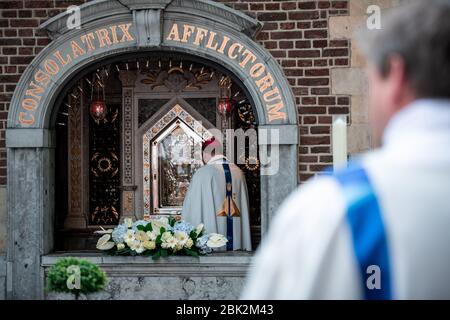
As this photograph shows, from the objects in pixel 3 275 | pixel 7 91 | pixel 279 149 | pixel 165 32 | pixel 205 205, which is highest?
pixel 165 32

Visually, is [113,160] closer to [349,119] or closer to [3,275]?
[3,275]

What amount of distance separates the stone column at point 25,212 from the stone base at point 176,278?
1.05 feet

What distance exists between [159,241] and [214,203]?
1.40 metres

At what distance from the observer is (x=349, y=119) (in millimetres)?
7945

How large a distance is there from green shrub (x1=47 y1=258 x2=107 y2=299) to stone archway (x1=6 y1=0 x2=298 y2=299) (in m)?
2.61

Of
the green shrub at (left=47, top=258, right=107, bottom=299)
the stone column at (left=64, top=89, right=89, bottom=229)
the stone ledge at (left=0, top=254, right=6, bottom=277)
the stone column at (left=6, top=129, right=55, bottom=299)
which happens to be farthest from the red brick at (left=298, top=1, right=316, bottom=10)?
the stone column at (left=64, top=89, right=89, bottom=229)

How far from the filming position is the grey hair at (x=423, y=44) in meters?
1.30

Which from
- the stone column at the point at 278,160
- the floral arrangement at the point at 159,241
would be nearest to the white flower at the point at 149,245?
the floral arrangement at the point at 159,241

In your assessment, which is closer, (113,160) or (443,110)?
(443,110)

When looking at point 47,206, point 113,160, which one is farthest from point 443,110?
point 113,160

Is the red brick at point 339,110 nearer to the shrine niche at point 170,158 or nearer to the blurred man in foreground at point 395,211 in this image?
the shrine niche at point 170,158

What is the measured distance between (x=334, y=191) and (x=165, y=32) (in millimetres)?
6856

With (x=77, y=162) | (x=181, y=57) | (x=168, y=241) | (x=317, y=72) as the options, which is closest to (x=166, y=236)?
(x=168, y=241)

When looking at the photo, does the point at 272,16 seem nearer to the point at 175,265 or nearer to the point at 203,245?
the point at 203,245
